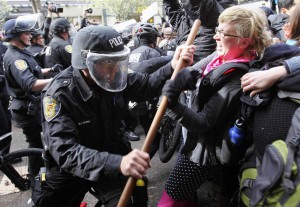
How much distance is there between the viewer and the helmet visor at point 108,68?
195cm

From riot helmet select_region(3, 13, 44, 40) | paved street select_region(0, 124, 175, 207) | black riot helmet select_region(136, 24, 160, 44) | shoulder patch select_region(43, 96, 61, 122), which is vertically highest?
shoulder patch select_region(43, 96, 61, 122)

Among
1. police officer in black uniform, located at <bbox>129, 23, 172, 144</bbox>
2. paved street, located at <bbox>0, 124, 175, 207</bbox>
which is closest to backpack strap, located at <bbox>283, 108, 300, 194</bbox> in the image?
paved street, located at <bbox>0, 124, 175, 207</bbox>

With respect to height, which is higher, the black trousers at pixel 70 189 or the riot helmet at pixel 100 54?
the riot helmet at pixel 100 54

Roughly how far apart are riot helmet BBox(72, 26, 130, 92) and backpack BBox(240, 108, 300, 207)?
106 cm

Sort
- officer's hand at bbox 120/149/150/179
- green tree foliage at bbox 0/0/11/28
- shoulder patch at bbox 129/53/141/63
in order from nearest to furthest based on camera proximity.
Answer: officer's hand at bbox 120/149/150/179, shoulder patch at bbox 129/53/141/63, green tree foliage at bbox 0/0/11/28

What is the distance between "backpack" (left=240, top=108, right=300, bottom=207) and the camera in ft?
4.80

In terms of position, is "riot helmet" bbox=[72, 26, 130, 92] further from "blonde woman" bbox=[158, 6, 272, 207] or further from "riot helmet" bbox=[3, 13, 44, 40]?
"riot helmet" bbox=[3, 13, 44, 40]

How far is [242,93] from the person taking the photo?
6.44 ft

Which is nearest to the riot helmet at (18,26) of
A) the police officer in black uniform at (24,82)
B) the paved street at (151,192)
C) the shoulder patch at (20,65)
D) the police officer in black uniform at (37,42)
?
the police officer in black uniform at (24,82)

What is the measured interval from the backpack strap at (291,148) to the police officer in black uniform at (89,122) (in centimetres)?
70

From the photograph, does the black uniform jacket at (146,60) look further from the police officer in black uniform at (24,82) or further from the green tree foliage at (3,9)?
the green tree foliage at (3,9)

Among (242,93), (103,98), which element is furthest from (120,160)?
(242,93)

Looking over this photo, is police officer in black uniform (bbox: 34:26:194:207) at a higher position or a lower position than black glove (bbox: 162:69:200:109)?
lower

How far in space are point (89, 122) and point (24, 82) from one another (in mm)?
1986
